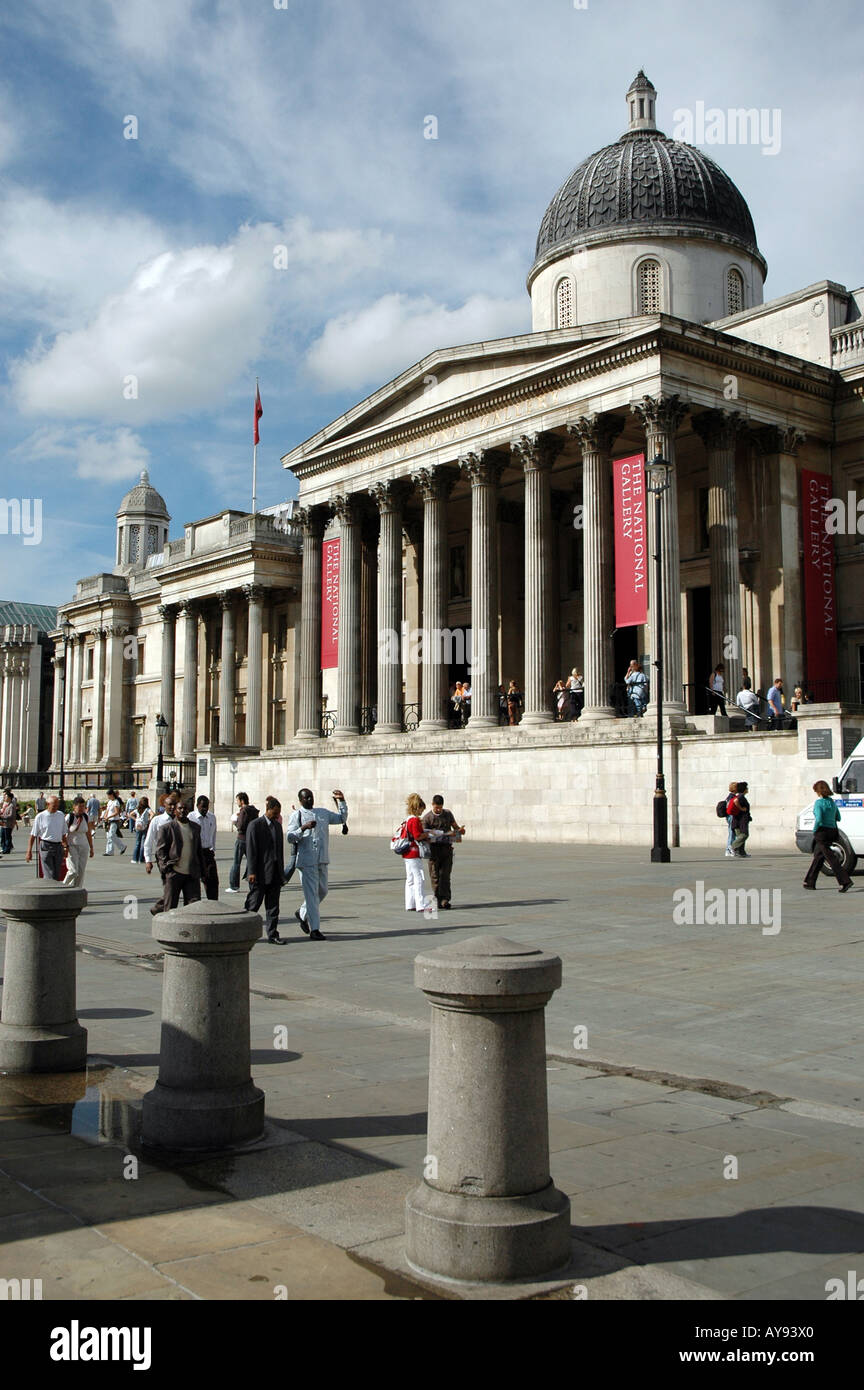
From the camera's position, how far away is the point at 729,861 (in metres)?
25.3

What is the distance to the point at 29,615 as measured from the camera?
115m

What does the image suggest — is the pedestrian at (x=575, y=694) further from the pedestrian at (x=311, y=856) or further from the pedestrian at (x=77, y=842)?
the pedestrian at (x=311, y=856)

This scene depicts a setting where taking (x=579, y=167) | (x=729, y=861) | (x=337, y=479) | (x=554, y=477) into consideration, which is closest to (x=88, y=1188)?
(x=729, y=861)

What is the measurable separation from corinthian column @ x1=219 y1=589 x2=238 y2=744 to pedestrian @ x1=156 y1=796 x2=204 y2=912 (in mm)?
48730

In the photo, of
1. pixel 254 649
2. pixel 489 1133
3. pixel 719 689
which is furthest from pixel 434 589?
pixel 489 1133

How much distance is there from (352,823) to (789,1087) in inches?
1415

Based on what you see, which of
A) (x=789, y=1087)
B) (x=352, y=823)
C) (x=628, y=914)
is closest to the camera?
(x=789, y=1087)

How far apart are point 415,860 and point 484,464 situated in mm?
25550

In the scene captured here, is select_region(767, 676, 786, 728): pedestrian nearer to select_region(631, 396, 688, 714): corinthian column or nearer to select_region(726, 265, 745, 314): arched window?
select_region(631, 396, 688, 714): corinthian column

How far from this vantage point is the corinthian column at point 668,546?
33.1 meters

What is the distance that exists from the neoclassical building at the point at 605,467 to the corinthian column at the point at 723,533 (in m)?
0.07

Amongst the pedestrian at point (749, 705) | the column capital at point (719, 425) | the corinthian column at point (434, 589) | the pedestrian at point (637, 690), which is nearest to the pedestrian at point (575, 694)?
the pedestrian at point (637, 690)
